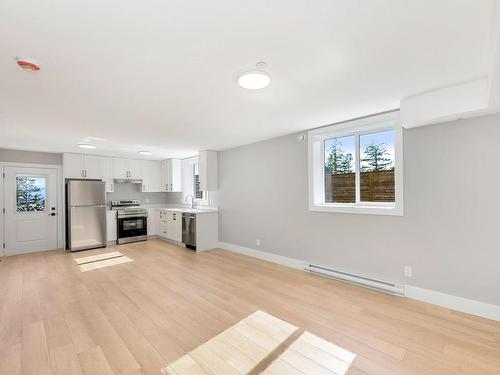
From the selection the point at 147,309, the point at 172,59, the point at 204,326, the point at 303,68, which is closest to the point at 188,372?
the point at 204,326

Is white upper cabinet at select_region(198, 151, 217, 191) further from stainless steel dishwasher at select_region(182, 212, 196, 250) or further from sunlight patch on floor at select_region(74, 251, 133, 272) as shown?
sunlight patch on floor at select_region(74, 251, 133, 272)

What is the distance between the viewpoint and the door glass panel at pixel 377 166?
11.0ft

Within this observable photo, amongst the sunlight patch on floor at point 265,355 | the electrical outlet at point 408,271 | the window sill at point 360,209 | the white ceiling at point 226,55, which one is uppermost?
the white ceiling at point 226,55

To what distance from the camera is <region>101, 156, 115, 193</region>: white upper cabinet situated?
20.9 ft

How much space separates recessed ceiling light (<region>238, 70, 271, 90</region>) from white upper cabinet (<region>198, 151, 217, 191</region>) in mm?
3703

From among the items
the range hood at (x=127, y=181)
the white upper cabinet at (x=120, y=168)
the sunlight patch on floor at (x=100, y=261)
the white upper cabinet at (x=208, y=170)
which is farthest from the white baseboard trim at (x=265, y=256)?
the white upper cabinet at (x=120, y=168)

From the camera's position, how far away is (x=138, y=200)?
732cm

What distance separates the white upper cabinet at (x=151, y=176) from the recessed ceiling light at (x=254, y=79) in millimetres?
5856

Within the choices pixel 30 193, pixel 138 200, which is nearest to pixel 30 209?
pixel 30 193

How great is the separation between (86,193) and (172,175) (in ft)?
7.13

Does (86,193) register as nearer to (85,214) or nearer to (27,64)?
(85,214)

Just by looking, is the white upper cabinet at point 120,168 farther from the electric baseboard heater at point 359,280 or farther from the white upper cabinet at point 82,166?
the electric baseboard heater at point 359,280

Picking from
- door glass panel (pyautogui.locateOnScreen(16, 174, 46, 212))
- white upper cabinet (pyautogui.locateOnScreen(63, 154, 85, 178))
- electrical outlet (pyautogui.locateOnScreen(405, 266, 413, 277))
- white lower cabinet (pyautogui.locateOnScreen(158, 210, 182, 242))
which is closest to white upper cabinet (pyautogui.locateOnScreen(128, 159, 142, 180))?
white upper cabinet (pyautogui.locateOnScreen(63, 154, 85, 178))

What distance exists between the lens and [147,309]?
2842 mm
